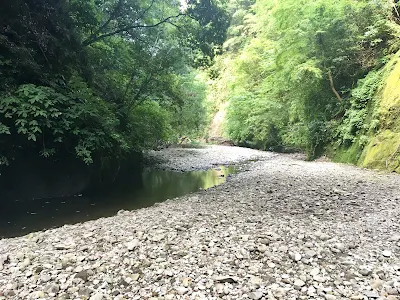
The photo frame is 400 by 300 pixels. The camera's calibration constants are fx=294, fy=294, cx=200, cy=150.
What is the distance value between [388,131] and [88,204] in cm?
875

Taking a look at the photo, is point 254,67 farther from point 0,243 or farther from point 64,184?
point 0,243

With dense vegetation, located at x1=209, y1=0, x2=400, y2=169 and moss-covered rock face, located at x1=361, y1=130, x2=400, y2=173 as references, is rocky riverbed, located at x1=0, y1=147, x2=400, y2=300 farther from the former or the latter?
dense vegetation, located at x1=209, y1=0, x2=400, y2=169

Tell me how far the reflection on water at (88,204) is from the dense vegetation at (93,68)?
1.12m

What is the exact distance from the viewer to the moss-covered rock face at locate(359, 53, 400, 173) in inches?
324

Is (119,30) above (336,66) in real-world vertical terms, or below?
above

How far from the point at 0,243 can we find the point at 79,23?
7.49m

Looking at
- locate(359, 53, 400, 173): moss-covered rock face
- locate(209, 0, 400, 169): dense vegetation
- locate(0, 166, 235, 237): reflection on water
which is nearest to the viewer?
locate(0, 166, 235, 237): reflection on water

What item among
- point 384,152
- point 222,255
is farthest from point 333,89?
point 222,255

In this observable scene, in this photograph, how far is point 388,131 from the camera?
875 centimetres

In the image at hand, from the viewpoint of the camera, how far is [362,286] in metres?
2.69

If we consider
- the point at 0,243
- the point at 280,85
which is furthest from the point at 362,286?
the point at 280,85

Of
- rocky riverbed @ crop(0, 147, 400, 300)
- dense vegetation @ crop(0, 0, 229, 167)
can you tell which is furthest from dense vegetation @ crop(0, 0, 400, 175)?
rocky riverbed @ crop(0, 147, 400, 300)

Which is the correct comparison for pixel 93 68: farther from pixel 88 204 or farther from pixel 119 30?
pixel 88 204

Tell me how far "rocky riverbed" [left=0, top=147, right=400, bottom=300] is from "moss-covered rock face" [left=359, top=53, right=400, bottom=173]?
325cm
